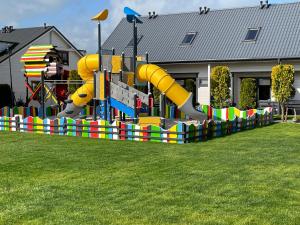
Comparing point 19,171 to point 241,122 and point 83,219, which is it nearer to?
point 83,219

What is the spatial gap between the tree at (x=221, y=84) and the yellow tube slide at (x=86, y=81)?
8949 mm

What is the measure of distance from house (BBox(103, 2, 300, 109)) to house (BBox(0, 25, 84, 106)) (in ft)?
24.4

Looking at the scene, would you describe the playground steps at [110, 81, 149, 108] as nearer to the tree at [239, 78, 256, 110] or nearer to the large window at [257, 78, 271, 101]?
the tree at [239, 78, 256, 110]

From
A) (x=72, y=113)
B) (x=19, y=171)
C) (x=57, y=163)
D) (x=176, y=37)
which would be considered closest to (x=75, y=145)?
(x=57, y=163)

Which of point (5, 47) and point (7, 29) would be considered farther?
point (7, 29)

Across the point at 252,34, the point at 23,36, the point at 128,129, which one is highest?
the point at 23,36

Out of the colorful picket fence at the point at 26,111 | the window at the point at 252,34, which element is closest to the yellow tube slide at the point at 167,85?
the colorful picket fence at the point at 26,111

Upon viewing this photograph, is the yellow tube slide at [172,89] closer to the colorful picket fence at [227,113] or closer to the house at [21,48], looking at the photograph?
the colorful picket fence at [227,113]

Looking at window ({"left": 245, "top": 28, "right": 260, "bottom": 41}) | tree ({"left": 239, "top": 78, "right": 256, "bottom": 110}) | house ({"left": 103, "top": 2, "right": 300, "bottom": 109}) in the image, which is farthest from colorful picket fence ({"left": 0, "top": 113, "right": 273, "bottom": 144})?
window ({"left": 245, "top": 28, "right": 260, "bottom": 41})

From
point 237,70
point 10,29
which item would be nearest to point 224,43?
point 237,70

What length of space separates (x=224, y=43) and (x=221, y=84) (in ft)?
18.0

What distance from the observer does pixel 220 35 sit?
3150cm

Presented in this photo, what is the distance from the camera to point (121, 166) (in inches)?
393

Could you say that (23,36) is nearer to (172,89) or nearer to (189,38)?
(189,38)
